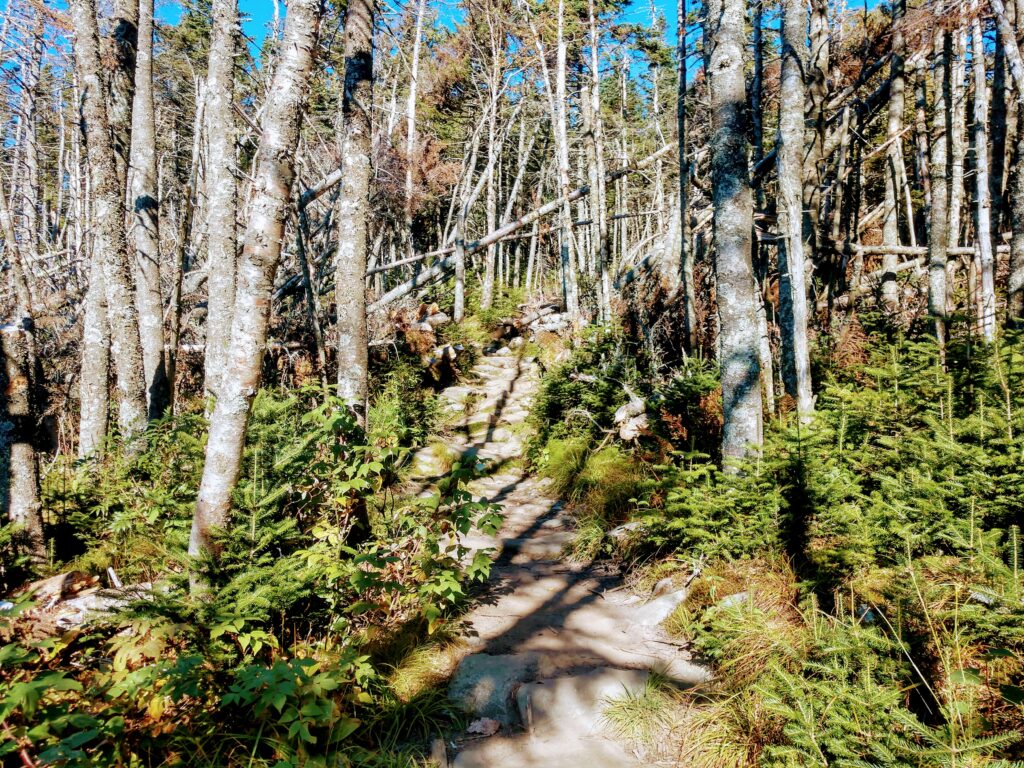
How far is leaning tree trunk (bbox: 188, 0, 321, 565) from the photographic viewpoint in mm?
3488

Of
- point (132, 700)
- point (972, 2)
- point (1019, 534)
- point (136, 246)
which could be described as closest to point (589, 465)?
point (1019, 534)

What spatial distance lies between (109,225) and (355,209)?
11.6ft

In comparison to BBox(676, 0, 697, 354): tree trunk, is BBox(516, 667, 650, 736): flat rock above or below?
below

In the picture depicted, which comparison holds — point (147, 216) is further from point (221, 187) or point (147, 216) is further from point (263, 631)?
point (263, 631)

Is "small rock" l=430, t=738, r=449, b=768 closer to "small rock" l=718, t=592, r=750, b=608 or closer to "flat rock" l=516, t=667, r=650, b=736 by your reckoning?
"flat rock" l=516, t=667, r=650, b=736

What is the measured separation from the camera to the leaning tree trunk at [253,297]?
3488 millimetres

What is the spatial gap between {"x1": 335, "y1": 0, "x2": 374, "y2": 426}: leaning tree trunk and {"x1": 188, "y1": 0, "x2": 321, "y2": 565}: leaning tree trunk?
1.52 meters

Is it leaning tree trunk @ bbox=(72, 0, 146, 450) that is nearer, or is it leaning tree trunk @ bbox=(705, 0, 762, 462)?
leaning tree trunk @ bbox=(705, 0, 762, 462)

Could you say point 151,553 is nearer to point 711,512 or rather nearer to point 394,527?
point 394,527

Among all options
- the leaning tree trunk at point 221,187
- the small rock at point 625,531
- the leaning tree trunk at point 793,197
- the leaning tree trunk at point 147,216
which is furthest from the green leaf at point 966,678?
the leaning tree trunk at point 147,216

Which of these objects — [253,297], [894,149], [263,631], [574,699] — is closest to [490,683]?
[574,699]

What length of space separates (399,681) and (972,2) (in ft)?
30.7

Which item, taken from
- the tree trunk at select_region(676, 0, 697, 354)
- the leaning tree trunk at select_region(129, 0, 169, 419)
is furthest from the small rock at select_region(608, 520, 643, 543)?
the leaning tree trunk at select_region(129, 0, 169, 419)

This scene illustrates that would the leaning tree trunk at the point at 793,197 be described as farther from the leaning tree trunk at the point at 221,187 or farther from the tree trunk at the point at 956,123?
the leaning tree trunk at the point at 221,187
